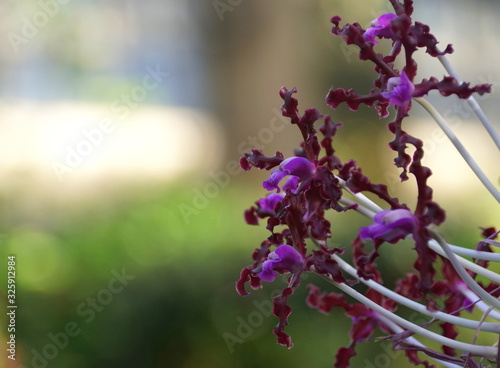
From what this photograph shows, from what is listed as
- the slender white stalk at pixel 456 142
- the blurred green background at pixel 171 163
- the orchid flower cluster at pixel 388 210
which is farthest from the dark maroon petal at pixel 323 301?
the blurred green background at pixel 171 163

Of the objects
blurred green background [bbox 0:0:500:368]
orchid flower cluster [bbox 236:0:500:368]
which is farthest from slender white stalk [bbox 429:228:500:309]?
blurred green background [bbox 0:0:500:368]

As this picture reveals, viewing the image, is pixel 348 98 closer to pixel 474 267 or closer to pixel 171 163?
pixel 474 267

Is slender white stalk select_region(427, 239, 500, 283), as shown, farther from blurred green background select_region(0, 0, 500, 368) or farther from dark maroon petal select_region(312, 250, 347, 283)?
blurred green background select_region(0, 0, 500, 368)

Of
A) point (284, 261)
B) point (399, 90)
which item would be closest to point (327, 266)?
point (284, 261)

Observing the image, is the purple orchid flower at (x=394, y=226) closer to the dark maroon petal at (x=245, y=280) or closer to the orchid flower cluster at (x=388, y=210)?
the orchid flower cluster at (x=388, y=210)

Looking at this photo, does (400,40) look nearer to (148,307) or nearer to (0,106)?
(148,307)

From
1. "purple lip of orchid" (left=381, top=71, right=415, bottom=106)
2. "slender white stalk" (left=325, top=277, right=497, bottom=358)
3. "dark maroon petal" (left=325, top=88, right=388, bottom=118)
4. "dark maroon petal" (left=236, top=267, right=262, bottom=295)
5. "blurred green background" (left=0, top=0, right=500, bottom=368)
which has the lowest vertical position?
"slender white stalk" (left=325, top=277, right=497, bottom=358)

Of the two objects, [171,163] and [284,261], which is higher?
[171,163]
